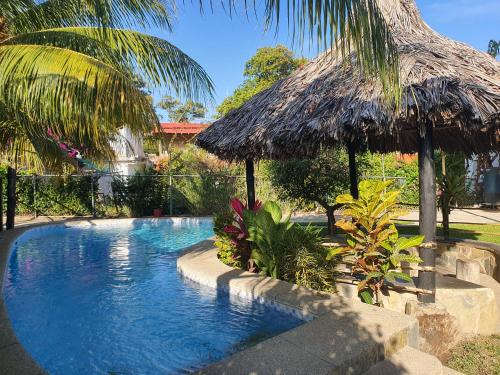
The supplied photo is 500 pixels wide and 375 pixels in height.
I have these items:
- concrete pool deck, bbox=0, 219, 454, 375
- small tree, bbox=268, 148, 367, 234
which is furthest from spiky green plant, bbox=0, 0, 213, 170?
small tree, bbox=268, 148, 367, 234

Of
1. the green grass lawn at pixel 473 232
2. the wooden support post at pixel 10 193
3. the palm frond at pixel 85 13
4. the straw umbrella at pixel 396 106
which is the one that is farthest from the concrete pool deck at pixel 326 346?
the wooden support post at pixel 10 193

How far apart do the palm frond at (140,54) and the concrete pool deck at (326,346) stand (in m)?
3.17

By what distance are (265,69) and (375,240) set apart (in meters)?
27.2

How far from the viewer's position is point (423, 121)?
14.1 feet

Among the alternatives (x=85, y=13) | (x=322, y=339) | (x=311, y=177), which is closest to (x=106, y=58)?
(x=85, y=13)

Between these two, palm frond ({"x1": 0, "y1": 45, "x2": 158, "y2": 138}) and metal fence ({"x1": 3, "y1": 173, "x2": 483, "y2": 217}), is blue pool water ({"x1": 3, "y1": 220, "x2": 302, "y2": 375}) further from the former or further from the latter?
metal fence ({"x1": 3, "y1": 173, "x2": 483, "y2": 217})

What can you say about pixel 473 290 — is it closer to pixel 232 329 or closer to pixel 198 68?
pixel 232 329

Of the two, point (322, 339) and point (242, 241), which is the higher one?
point (242, 241)

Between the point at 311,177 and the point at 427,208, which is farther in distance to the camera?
the point at 311,177

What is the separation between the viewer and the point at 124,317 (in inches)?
196

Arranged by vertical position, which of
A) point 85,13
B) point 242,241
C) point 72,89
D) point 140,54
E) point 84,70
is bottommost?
point 242,241

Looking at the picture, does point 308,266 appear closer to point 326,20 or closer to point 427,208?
point 427,208

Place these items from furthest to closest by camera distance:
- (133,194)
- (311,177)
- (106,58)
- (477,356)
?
(133,194), (311,177), (106,58), (477,356)

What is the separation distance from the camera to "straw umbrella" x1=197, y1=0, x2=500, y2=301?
13.7 ft
